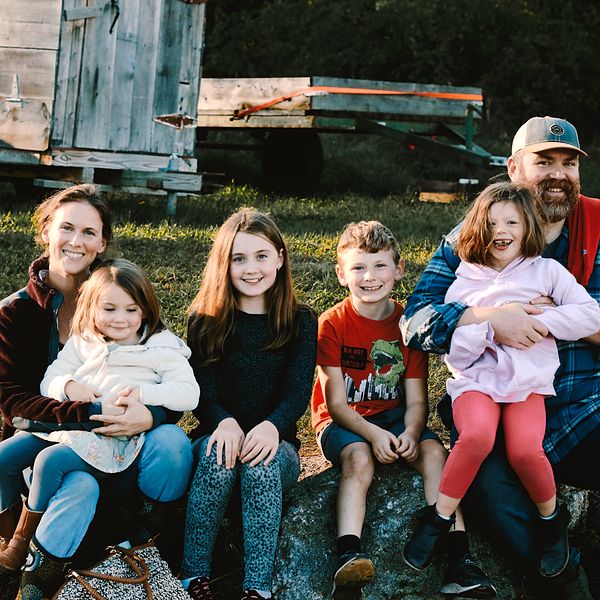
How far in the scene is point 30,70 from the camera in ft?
32.0

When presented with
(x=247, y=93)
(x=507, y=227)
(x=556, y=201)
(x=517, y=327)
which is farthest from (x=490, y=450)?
(x=247, y=93)

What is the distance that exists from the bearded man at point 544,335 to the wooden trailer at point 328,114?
26.4ft

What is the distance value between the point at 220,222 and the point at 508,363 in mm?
6585

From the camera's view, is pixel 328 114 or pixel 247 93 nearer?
pixel 328 114

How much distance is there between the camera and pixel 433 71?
20.5m

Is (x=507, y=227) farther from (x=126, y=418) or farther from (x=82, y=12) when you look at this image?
(x=82, y=12)

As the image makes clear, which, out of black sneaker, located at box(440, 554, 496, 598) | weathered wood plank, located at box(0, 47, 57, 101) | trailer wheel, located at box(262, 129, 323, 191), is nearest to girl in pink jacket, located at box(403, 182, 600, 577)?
black sneaker, located at box(440, 554, 496, 598)

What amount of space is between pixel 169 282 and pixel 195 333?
3.11 meters

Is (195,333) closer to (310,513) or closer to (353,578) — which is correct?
(310,513)

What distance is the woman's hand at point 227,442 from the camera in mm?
3605

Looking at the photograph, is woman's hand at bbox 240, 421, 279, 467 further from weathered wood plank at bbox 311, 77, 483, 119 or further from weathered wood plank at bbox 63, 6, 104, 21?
weathered wood plank at bbox 311, 77, 483, 119

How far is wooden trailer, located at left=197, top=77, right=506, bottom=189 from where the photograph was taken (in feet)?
39.7

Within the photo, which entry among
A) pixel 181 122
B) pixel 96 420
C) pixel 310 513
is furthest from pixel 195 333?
pixel 181 122

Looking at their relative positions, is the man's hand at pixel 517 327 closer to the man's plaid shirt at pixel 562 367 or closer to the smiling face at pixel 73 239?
the man's plaid shirt at pixel 562 367
